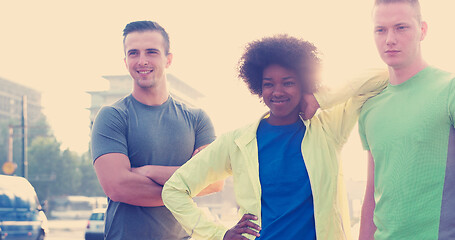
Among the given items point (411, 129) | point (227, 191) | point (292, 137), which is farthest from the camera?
point (227, 191)

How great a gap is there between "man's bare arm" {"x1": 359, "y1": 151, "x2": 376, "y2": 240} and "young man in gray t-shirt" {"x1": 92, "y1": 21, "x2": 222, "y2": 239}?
1239mm

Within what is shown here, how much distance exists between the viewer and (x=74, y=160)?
207ft

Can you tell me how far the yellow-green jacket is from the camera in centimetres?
339

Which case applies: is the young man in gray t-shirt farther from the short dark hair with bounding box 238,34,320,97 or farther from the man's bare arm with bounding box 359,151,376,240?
the man's bare arm with bounding box 359,151,376,240

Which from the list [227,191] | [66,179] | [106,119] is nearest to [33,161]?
[66,179]

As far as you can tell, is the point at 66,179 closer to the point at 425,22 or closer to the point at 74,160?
the point at 74,160

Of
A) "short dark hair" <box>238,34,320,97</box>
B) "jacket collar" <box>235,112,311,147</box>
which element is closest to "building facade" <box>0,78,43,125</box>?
"short dark hair" <box>238,34,320,97</box>

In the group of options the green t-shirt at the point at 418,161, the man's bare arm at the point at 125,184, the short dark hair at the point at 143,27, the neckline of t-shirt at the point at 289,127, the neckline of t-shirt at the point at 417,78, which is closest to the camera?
the green t-shirt at the point at 418,161

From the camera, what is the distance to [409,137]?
306 cm

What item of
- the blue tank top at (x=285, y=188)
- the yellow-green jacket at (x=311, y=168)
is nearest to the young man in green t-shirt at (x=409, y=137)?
the yellow-green jacket at (x=311, y=168)

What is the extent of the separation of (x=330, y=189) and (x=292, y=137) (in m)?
0.39

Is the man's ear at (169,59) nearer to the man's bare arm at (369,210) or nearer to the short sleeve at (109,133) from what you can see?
the short sleeve at (109,133)

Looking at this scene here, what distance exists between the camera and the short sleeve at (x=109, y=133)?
13.4 feet

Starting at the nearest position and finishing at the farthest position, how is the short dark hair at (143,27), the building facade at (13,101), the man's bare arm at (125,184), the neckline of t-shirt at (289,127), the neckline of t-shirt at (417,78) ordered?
the neckline of t-shirt at (417,78), the neckline of t-shirt at (289,127), the man's bare arm at (125,184), the short dark hair at (143,27), the building facade at (13,101)
